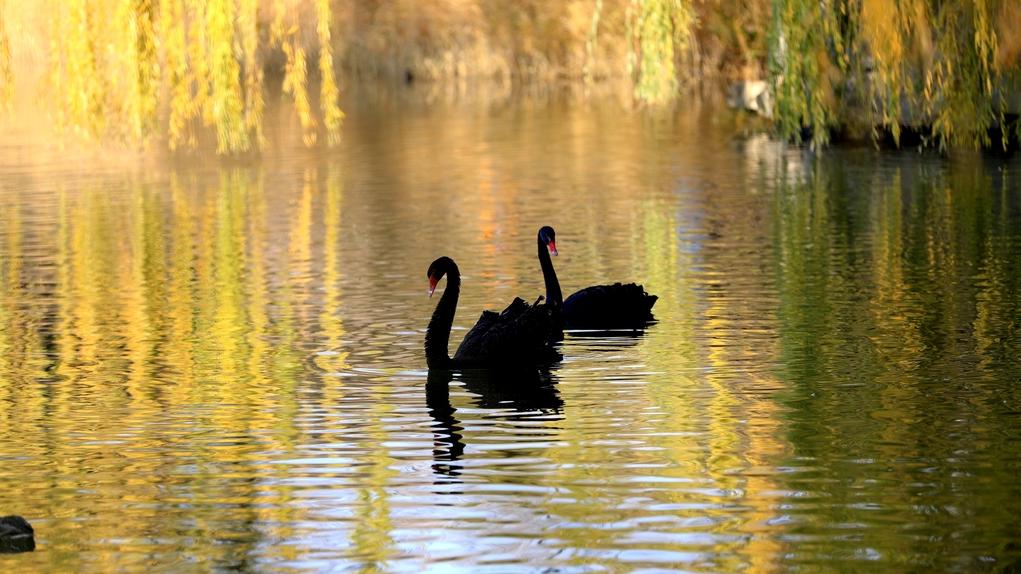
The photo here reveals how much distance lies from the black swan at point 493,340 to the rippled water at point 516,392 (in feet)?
0.83

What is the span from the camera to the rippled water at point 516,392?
31.3 feet

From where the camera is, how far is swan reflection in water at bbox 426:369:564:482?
11883mm

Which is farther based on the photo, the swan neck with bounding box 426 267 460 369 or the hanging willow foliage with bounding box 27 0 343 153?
the swan neck with bounding box 426 267 460 369

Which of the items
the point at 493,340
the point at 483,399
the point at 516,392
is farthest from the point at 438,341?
the point at 483,399

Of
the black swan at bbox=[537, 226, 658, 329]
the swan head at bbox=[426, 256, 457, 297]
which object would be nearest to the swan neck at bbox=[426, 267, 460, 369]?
the swan head at bbox=[426, 256, 457, 297]

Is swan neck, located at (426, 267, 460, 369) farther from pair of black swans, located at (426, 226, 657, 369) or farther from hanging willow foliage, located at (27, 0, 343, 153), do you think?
hanging willow foliage, located at (27, 0, 343, 153)

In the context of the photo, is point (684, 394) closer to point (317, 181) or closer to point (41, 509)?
point (41, 509)

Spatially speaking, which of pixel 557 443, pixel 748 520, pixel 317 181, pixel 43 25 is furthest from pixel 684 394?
pixel 317 181

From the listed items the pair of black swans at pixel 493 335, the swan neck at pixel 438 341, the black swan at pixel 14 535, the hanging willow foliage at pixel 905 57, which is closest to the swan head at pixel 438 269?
the pair of black swans at pixel 493 335

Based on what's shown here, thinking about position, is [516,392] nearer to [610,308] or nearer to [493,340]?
[493,340]

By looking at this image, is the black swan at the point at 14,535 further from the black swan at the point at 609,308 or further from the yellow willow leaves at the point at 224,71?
the black swan at the point at 609,308

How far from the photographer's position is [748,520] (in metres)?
9.70

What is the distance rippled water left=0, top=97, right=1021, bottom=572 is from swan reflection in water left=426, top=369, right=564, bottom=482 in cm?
4

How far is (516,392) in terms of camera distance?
14.2m
